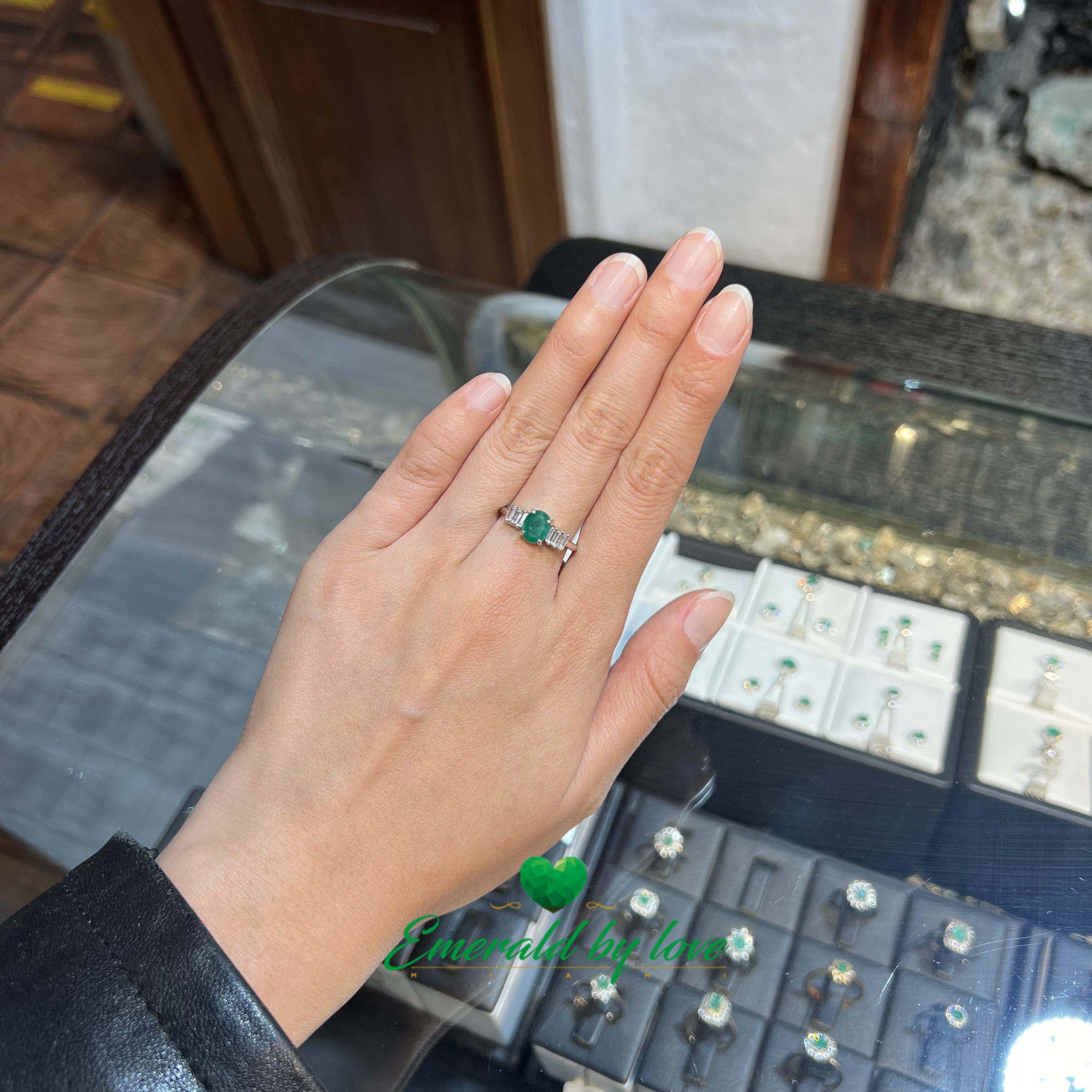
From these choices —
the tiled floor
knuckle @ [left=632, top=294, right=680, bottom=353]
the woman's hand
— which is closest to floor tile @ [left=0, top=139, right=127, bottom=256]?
the tiled floor

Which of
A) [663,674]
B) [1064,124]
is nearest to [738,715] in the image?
[663,674]

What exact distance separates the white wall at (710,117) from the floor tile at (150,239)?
0.57m

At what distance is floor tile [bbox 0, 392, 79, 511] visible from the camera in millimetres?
712

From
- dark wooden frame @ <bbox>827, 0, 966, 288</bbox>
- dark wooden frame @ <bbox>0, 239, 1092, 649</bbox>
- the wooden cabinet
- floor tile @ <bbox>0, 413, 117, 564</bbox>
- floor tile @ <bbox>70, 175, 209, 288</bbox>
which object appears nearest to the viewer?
dark wooden frame @ <bbox>0, 239, 1092, 649</bbox>

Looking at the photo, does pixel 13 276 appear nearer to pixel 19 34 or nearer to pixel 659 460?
pixel 19 34

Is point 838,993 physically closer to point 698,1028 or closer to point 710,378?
point 698,1028

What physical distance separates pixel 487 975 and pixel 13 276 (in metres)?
0.71

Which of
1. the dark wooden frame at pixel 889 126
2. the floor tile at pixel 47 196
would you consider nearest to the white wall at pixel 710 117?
the dark wooden frame at pixel 889 126

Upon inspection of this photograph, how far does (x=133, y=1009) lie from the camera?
35 cm

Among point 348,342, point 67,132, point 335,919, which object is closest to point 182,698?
point 335,919

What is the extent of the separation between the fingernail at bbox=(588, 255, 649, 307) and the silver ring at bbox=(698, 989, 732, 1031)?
0.37m

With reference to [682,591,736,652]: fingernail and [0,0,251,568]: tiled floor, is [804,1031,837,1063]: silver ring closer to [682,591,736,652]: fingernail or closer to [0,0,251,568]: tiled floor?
[682,591,736,652]: fingernail

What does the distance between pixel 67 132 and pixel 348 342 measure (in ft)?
1.22

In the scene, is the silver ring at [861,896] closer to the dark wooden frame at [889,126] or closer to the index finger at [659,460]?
the index finger at [659,460]
